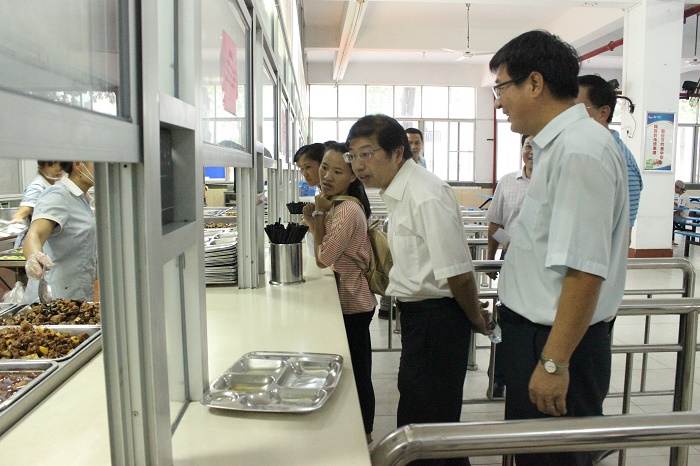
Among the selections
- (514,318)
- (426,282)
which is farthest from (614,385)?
(514,318)

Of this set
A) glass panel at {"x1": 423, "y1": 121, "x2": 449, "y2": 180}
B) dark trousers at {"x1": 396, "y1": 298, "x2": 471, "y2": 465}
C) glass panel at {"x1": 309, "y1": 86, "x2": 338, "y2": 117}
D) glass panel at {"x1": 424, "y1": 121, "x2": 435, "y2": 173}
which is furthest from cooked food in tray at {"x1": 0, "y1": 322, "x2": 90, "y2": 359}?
glass panel at {"x1": 423, "y1": 121, "x2": 449, "y2": 180}

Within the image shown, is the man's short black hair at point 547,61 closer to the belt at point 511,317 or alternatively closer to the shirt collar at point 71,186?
the belt at point 511,317

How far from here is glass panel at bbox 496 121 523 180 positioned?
Answer: 1515 cm

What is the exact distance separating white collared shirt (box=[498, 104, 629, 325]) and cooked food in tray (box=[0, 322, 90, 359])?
1.22m

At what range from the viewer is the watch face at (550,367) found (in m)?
1.25

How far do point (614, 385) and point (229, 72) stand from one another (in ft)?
9.27

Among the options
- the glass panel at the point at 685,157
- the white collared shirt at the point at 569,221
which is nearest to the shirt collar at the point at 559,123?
the white collared shirt at the point at 569,221

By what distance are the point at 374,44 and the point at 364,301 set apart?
9675 millimetres

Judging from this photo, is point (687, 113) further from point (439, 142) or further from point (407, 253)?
point (407, 253)

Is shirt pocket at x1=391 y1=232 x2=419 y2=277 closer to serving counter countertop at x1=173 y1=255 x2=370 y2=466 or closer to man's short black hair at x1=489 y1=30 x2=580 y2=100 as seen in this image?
serving counter countertop at x1=173 y1=255 x2=370 y2=466

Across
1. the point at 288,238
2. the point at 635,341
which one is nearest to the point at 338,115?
the point at 635,341

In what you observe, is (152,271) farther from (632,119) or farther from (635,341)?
(632,119)

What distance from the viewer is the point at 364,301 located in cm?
230

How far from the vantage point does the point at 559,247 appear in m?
1.24
